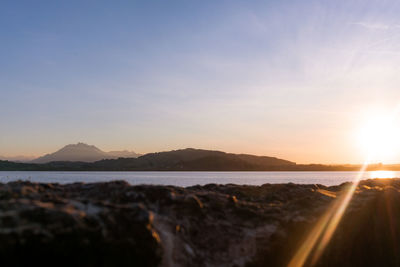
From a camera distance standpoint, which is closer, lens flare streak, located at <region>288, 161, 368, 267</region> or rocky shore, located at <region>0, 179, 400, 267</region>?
rocky shore, located at <region>0, 179, 400, 267</region>

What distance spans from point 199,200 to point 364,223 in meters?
5.75

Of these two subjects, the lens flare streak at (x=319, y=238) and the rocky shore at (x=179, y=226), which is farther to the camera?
the lens flare streak at (x=319, y=238)

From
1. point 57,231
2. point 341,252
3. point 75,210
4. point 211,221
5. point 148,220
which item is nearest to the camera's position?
point 57,231

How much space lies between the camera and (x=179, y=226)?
8.70m

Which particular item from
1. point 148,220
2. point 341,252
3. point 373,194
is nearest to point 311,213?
point 341,252

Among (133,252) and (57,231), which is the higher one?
(57,231)

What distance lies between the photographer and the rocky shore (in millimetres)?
6551

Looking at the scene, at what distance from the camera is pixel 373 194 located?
1273 centimetres

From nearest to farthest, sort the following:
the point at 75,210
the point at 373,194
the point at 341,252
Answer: the point at 75,210, the point at 341,252, the point at 373,194

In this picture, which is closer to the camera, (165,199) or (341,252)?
(165,199)

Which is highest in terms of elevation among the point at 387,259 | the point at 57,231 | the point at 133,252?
the point at 57,231

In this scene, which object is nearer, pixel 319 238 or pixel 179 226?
pixel 179 226

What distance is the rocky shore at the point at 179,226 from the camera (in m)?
6.55

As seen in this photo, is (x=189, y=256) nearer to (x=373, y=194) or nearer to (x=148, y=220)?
(x=148, y=220)
